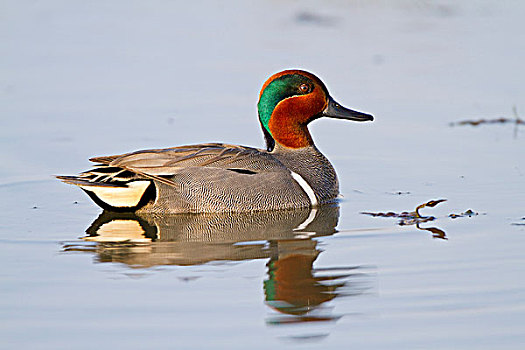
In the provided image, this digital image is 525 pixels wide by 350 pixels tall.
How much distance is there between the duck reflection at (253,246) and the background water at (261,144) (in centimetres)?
5

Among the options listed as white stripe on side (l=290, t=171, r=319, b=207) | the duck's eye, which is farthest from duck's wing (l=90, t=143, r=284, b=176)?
the duck's eye

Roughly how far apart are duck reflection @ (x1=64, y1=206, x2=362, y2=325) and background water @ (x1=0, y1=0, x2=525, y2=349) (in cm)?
5

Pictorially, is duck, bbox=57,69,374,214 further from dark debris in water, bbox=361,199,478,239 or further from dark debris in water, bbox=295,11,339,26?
dark debris in water, bbox=295,11,339,26

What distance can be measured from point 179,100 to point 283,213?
4.25 meters

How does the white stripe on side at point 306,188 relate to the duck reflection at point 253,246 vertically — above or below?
above

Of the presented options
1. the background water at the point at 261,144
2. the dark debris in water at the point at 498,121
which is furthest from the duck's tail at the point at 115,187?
the dark debris in water at the point at 498,121

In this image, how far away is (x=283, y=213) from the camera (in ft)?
30.9

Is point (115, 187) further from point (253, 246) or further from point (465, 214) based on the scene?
point (465, 214)

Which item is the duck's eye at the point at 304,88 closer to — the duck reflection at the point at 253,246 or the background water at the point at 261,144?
the background water at the point at 261,144

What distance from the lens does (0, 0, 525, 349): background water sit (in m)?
6.25

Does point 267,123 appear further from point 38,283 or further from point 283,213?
point 38,283

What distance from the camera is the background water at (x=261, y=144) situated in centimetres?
625

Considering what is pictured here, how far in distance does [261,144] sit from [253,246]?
3787 mm

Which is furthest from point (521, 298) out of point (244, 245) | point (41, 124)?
point (41, 124)
